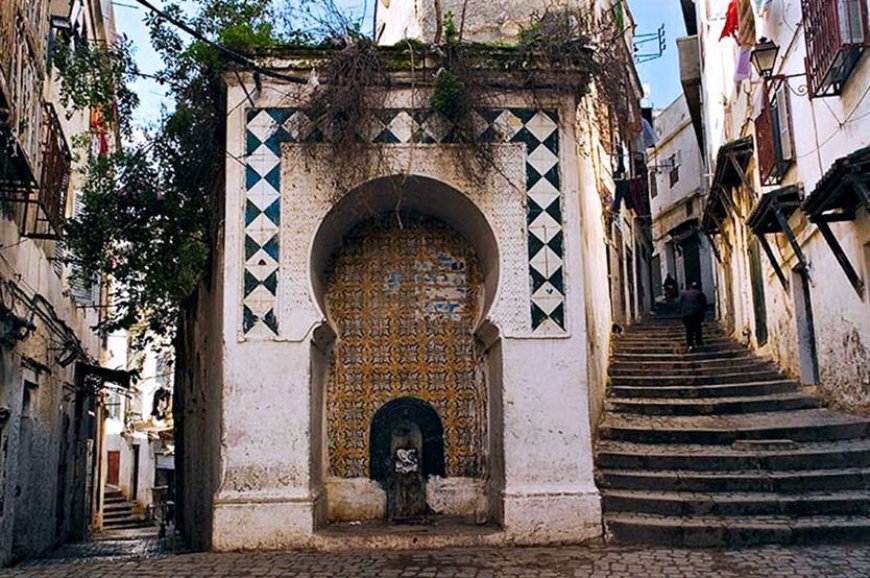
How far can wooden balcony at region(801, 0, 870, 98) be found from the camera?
8.85m

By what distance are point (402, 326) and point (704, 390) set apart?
529cm

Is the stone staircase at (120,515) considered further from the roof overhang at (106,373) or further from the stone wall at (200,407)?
the stone wall at (200,407)

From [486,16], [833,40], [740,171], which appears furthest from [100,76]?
[740,171]

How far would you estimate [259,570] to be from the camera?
738 cm

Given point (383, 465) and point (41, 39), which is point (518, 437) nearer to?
point (383, 465)

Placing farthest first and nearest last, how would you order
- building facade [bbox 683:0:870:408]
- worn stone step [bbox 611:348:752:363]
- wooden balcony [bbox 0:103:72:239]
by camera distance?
worn stone step [bbox 611:348:752:363] → wooden balcony [bbox 0:103:72:239] → building facade [bbox 683:0:870:408]

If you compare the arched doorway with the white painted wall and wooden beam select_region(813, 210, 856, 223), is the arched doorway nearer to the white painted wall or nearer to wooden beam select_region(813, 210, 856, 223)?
the white painted wall

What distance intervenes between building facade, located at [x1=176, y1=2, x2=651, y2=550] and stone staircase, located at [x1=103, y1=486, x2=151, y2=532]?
1705cm

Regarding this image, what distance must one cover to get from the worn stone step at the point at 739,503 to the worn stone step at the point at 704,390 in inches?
152

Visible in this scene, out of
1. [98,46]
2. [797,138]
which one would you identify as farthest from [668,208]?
[98,46]

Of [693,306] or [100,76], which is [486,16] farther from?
[693,306]

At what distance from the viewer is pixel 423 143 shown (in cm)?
921

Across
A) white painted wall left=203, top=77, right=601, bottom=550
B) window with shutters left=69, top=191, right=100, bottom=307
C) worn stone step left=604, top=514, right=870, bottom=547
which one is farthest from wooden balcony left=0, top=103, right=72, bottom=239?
worn stone step left=604, top=514, right=870, bottom=547

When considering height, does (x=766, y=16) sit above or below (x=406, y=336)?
above
